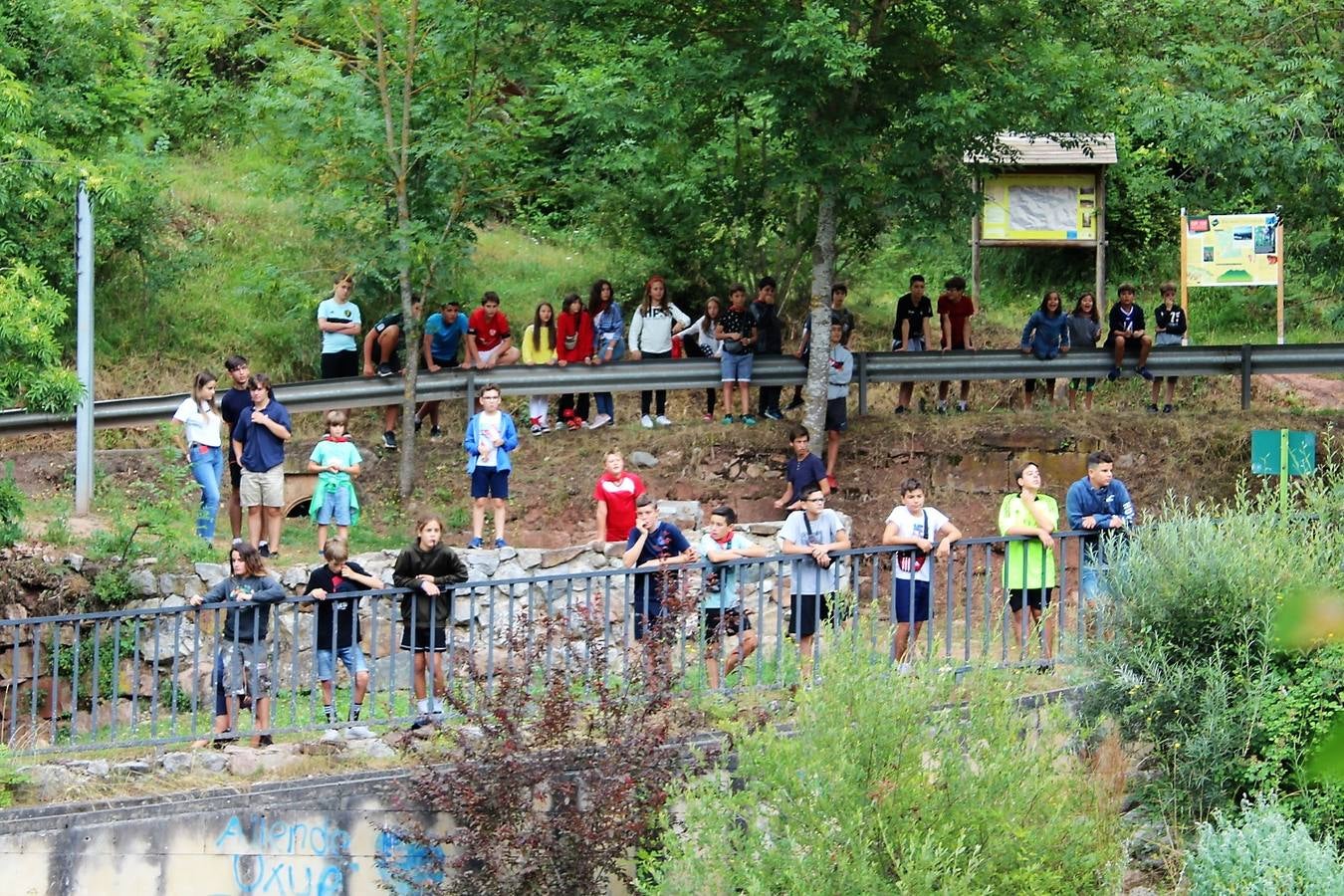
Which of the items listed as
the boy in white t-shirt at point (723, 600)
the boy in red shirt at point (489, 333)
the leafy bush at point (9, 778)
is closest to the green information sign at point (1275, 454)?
the boy in white t-shirt at point (723, 600)

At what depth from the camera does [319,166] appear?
18.6 m

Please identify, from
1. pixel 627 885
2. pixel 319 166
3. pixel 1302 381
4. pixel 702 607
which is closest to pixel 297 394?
pixel 319 166

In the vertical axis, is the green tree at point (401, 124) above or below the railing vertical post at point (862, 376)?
above

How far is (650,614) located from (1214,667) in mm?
3538

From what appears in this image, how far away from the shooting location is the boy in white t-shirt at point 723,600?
11727 mm

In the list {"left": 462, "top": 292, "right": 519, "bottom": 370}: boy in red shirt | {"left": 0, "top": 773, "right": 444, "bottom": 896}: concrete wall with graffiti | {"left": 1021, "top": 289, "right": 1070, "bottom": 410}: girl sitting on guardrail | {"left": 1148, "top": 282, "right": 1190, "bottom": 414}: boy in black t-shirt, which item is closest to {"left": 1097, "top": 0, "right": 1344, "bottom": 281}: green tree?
{"left": 1148, "top": 282, "right": 1190, "bottom": 414}: boy in black t-shirt

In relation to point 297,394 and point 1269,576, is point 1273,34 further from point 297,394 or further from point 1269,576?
point 297,394

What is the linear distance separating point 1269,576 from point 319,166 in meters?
11.0

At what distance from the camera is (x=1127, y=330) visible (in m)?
19.4

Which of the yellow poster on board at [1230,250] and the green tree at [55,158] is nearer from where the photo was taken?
the green tree at [55,158]

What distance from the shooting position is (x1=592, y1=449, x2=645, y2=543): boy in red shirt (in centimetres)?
1495

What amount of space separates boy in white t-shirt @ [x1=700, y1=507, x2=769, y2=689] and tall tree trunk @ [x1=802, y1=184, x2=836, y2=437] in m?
5.80

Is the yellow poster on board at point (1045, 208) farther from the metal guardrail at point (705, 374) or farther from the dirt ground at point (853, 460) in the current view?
the dirt ground at point (853, 460)

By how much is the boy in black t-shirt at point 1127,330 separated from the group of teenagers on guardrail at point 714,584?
261 inches
